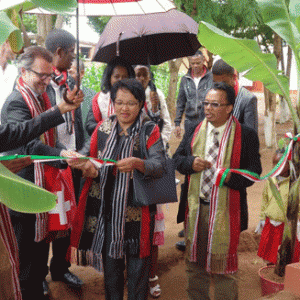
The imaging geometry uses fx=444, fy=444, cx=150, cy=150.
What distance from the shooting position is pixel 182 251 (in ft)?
16.4

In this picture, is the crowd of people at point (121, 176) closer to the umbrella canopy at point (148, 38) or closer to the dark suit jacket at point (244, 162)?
the dark suit jacket at point (244, 162)

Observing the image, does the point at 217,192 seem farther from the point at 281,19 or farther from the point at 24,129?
the point at 24,129

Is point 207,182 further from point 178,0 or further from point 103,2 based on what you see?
point 178,0

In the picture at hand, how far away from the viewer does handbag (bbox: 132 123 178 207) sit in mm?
3002

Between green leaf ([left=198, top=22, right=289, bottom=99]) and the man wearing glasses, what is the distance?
0.24 m

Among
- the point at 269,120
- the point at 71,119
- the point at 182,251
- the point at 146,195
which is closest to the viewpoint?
the point at 146,195

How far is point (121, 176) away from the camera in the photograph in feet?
10.2

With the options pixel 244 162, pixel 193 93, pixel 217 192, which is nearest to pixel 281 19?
pixel 244 162

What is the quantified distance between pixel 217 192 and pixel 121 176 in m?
0.76

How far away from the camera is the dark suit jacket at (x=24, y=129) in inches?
108

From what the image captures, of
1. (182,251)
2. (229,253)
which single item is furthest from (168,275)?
(229,253)

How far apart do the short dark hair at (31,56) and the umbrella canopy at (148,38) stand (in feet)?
4.00

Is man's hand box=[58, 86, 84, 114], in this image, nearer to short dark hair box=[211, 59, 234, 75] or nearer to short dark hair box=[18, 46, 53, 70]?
short dark hair box=[18, 46, 53, 70]

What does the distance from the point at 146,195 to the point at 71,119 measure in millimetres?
1211
